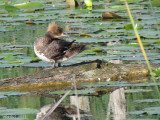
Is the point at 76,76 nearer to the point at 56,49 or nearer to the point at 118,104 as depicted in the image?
the point at 56,49

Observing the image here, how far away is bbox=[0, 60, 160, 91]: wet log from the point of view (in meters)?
5.93

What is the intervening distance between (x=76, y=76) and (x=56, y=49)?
46cm

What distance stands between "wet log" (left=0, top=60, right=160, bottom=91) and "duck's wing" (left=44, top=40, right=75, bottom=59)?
19 centimetres

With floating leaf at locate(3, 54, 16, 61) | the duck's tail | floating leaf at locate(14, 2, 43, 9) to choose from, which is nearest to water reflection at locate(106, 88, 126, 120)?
the duck's tail

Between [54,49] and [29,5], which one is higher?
[29,5]

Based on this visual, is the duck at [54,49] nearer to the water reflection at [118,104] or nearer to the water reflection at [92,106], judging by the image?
→ the water reflection at [92,106]

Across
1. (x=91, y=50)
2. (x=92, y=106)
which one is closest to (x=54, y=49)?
(x=92, y=106)

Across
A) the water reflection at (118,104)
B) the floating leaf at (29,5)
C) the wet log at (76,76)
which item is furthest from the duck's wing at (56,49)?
the floating leaf at (29,5)

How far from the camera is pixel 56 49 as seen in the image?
619 centimetres

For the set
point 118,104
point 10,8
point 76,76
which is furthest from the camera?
point 10,8

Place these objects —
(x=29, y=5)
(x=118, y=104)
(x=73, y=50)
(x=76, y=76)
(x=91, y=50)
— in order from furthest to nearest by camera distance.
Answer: (x=29, y=5) < (x=91, y=50) < (x=73, y=50) < (x=76, y=76) < (x=118, y=104)

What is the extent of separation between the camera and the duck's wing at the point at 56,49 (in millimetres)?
6145

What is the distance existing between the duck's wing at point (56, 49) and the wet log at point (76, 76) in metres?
0.19

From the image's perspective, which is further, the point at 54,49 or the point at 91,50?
the point at 91,50
